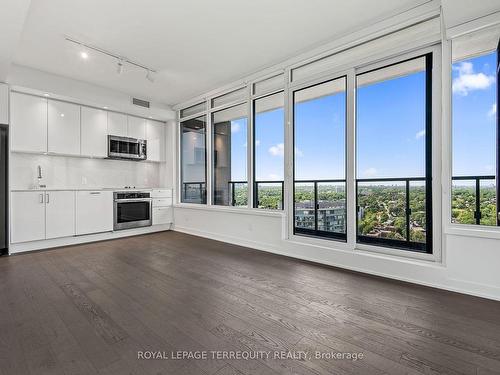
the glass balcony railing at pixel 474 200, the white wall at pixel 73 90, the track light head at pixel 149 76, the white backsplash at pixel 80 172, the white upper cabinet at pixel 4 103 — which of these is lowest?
the glass balcony railing at pixel 474 200

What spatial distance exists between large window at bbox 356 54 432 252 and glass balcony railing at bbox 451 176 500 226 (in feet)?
0.75

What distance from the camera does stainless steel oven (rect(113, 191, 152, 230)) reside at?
195 inches

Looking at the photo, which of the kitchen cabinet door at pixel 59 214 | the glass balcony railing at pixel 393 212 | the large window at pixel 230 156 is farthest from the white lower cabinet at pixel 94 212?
the glass balcony railing at pixel 393 212

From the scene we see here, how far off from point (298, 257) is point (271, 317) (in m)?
1.72

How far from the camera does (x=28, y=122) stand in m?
4.07

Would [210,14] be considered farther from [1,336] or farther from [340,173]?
[1,336]

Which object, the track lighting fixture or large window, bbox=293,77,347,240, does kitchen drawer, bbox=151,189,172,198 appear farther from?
large window, bbox=293,77,347,240

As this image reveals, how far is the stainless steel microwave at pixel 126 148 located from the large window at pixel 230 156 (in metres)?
1.63

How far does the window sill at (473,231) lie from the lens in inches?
90.3

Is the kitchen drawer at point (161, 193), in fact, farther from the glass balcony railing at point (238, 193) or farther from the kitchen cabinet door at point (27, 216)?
the kitchen cabinet door at point (27, 216)

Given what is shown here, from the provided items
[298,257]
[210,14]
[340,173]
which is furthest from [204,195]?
[210,14]

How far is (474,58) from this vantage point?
8.29ft

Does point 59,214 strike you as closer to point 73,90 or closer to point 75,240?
point 75,240

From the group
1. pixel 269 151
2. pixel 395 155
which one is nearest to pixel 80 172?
pixel 269 151
